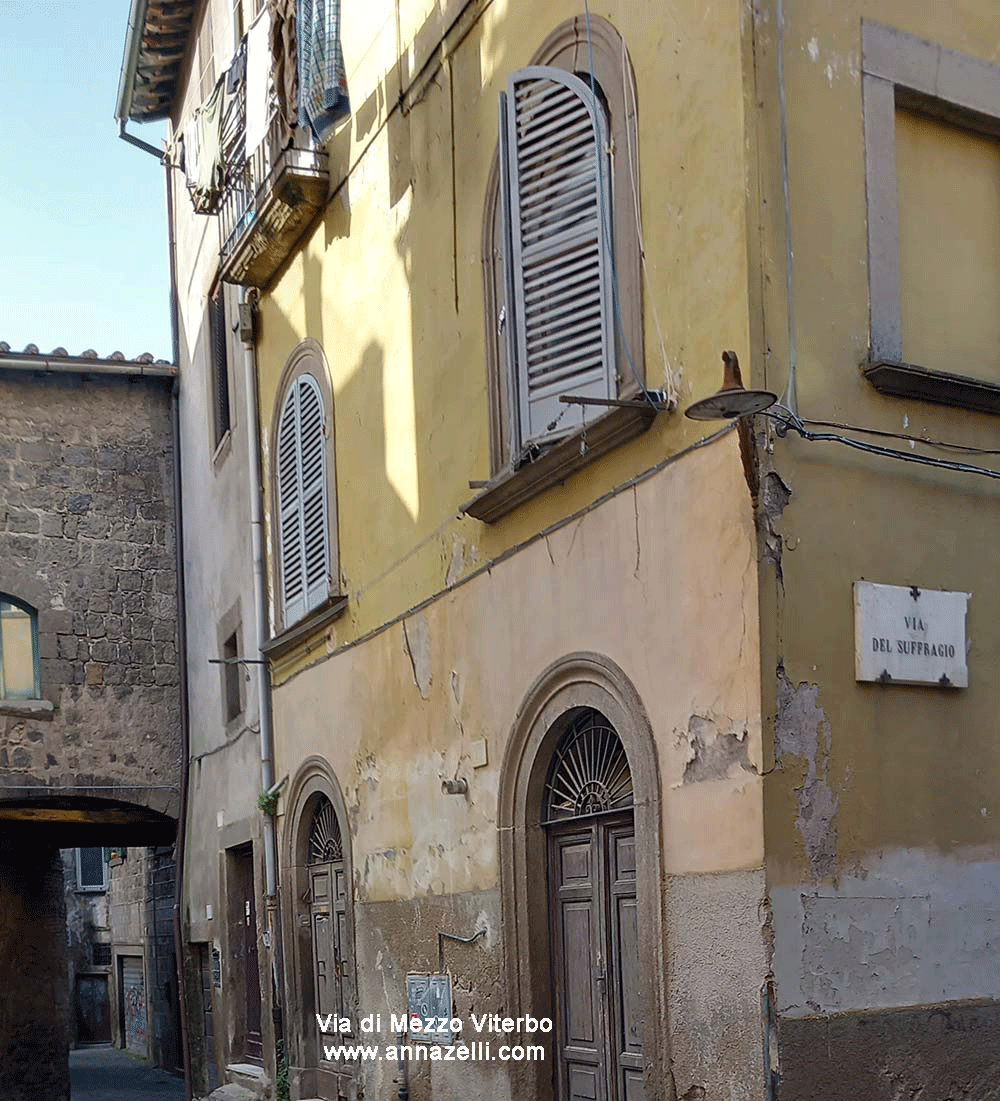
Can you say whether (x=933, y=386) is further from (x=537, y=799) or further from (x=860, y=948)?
(x=537, y=799)

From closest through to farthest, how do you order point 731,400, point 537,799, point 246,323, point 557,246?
point 731,400 → point 557,246 → point 537,799 → point 246,323

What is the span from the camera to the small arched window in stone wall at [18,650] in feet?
53.4

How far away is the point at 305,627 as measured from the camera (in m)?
12.1

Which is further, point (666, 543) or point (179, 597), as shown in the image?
point (179, 597)

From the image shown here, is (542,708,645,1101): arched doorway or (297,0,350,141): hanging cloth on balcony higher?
(297,0,350,141): hanging cloth on balcony

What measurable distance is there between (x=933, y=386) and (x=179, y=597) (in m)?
11.2

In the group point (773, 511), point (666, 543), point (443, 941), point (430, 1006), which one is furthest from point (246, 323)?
point (773, 511)

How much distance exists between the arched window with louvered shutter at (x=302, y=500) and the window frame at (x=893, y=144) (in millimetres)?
5559

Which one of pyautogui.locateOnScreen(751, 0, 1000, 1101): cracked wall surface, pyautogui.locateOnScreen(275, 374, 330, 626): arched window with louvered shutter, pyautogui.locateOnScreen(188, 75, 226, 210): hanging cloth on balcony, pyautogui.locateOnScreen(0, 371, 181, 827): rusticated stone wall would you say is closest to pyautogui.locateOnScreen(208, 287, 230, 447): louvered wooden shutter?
pyautogui.locateOnScreen(188, 75, 226, 210): hanging cloth on balcony

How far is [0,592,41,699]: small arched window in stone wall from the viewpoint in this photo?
640 inches

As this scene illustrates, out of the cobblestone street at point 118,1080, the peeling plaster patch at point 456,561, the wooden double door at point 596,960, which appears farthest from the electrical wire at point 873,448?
the cobblestone street at point 118,1080

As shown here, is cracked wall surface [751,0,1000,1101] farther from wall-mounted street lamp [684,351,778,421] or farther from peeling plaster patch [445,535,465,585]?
peeling plaster patch [445,535,465,585]

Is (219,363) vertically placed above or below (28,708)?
above

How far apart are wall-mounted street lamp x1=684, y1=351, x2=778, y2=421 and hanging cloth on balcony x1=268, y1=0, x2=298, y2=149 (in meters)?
6.66
